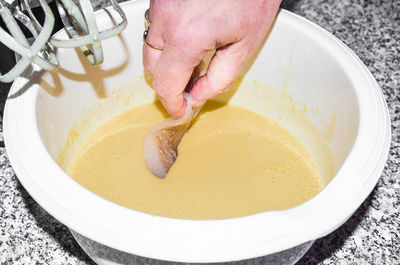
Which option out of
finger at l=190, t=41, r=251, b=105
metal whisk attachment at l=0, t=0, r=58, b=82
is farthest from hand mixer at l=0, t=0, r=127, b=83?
finger at l=190, t=41, r=251, b=105

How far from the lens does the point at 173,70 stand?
749 mm

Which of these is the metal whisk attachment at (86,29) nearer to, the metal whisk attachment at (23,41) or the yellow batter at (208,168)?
the metal whisk attachment at (23,41)

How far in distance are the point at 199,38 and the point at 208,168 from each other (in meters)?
0.29

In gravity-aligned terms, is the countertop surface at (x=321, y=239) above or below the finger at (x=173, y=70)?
below

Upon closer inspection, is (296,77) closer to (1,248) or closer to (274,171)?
(274,171)

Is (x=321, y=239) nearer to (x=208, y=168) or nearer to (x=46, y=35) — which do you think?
(x=208, y=168)

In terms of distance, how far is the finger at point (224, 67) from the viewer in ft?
2.64

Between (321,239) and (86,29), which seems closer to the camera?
(86,29)

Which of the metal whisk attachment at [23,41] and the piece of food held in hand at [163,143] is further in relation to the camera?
the piece of food held in hand at [163,143]

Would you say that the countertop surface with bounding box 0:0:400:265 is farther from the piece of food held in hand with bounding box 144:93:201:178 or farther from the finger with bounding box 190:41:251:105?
the finger with bounding box 190:41:251:105

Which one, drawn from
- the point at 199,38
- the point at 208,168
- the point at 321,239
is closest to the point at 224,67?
the point at 199,38

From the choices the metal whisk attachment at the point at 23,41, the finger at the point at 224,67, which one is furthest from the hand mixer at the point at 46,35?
the finger at the point at 224,67

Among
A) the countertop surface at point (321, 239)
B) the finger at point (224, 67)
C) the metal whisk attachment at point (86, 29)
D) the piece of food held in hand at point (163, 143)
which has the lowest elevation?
the countertop surface at point (321, 239)

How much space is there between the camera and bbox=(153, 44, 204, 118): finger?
73 centimetres
